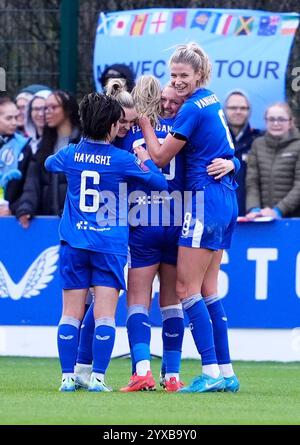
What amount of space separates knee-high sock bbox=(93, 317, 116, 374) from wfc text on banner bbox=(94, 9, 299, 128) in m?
4.72

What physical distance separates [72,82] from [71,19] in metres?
0.63

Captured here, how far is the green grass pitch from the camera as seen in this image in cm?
643

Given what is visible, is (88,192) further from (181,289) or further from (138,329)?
(138,329)

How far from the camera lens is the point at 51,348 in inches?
452

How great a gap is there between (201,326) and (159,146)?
114 cm

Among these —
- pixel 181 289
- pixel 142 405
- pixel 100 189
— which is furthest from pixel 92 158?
pixel 142 405

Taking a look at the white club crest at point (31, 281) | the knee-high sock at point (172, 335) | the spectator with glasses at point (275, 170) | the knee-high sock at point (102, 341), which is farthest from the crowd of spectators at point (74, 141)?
the knee-high sock at point (102, 341)

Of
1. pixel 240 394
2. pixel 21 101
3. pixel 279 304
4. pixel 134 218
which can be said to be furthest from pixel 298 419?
pixel 21 101

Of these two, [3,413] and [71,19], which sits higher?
[71,19]

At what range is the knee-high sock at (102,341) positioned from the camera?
7.79 metres

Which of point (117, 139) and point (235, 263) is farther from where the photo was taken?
point (235, 263)

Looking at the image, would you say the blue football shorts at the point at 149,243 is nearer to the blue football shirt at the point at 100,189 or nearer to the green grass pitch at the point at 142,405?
the blue football shirt at the point at 100,189

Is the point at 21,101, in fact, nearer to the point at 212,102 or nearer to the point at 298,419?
the point at 212,102

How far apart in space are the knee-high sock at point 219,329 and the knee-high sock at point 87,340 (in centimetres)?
75
